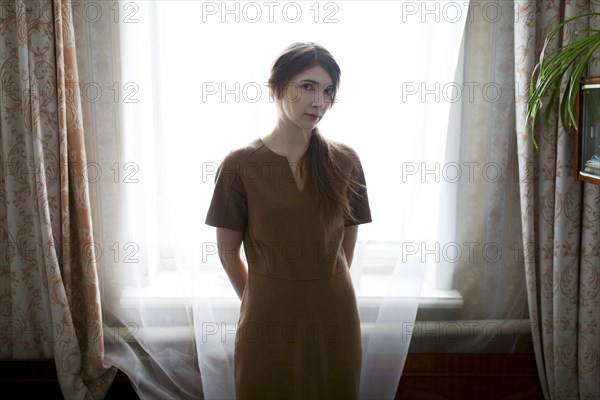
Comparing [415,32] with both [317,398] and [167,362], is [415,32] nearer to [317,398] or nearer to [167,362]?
[317,398]

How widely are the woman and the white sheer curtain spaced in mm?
453

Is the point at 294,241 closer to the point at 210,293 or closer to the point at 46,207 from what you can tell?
the point at 210,293

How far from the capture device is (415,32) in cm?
187

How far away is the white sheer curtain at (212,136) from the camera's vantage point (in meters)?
1.85

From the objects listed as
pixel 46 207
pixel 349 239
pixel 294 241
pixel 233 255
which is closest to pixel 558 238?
pixel 349 239

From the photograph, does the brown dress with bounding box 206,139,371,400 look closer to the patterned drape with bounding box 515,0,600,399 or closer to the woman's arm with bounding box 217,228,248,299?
the woman's arm with bounding box 217,228,248,299

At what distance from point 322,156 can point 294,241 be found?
9.0 inches

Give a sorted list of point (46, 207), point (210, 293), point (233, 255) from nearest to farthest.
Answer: point (233, 255) < point (46, 207) < point (210, 293)

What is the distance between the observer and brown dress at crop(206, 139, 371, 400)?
1.39 meters

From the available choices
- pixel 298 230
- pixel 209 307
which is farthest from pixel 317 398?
pixel 209 307

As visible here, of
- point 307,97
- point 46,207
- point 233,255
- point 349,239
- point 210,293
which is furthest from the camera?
point 210,293

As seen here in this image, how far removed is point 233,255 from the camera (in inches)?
58.5

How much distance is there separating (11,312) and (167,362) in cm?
57
